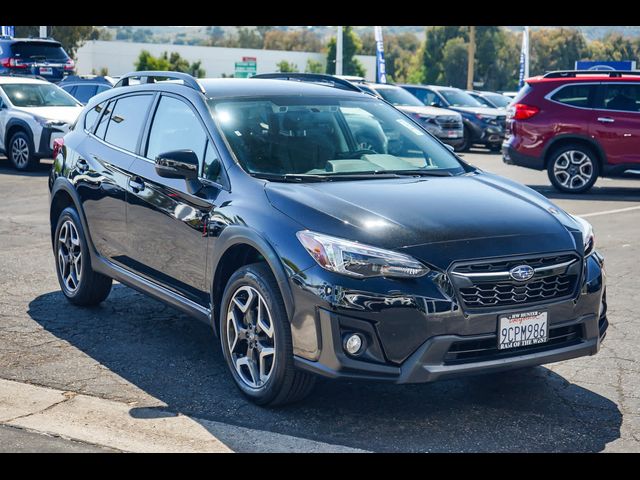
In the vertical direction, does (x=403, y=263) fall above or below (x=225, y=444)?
above

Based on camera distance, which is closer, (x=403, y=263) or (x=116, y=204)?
(x=403, y=263)

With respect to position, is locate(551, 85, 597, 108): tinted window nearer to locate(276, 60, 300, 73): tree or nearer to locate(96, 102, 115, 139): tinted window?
locate(96, 102, 115, 139): tinted window

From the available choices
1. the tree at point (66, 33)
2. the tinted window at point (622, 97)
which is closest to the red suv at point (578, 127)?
the tinted window at point (622, 97)

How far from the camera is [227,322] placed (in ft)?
18.1

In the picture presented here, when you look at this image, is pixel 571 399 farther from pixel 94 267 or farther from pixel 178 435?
pixel 94 267

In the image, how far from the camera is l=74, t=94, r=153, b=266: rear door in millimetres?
6762

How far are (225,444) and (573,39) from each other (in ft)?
303

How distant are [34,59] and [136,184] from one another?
24.1m

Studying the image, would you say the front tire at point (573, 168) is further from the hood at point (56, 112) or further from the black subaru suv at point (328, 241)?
the black subaru suv at point (328, 241)

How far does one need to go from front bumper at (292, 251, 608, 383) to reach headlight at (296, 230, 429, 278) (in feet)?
0.32

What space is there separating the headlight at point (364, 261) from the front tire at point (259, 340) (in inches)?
15.4

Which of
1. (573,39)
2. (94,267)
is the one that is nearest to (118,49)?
(573,39)

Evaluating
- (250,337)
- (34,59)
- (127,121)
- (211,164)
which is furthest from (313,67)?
(250,337)

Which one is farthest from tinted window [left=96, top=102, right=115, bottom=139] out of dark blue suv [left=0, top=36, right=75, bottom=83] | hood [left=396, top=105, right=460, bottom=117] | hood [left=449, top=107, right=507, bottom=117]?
dark blue suv [left=0, top=36, right=75, bottom=83]
